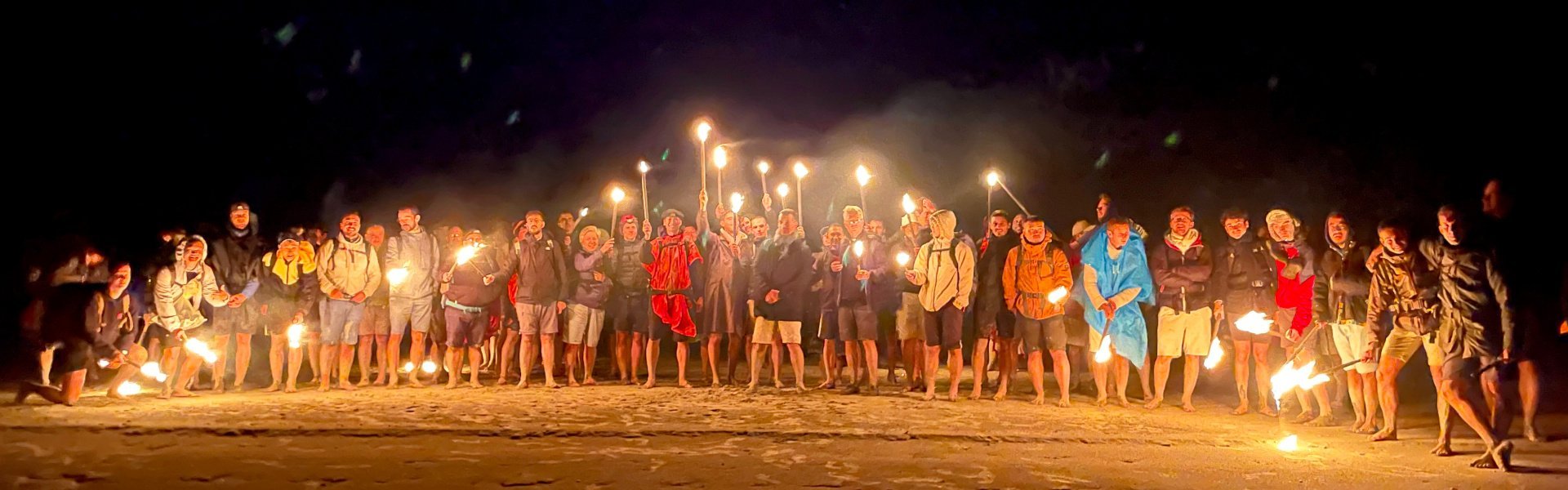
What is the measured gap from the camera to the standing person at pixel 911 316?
31.2 ft

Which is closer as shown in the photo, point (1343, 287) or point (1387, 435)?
point (1387, 435)

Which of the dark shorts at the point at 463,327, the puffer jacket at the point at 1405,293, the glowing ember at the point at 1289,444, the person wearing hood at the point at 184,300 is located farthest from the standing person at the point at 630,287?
the puffer jacket at the point at 1405,293

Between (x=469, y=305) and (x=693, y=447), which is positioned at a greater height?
(x=469, y=305)

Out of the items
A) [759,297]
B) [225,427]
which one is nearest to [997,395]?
[759,297]

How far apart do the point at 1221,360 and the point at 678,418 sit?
18.7 ft

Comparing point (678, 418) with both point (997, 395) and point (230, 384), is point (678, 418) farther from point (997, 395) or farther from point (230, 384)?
point (230, 384)

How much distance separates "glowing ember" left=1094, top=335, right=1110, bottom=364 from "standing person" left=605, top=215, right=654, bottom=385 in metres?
4.77

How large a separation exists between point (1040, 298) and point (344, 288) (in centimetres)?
722

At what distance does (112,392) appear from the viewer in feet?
28.3

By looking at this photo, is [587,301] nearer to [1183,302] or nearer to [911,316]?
[911,316]

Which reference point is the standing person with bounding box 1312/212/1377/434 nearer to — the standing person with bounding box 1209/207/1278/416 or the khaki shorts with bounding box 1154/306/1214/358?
the standing person with bounding box 1209/207/1278/416

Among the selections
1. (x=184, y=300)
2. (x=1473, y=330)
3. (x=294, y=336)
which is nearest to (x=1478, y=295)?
(x=1473, y=330)

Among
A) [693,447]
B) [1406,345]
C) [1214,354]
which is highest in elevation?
[1406,345]

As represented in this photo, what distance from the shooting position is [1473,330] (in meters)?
5.84
